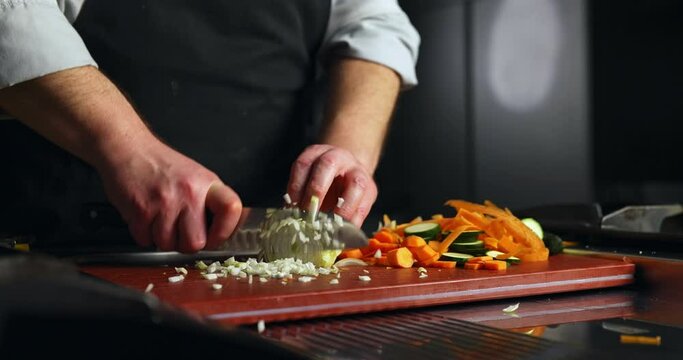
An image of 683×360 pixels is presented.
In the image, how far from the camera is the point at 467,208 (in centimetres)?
129

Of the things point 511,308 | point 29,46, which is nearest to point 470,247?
point 511,308

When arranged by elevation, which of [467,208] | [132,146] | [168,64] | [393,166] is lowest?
[393,166]

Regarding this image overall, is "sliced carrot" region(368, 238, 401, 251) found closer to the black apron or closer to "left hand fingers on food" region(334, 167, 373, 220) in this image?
"left hand fingers on food" region(334, 167, 373, 220)

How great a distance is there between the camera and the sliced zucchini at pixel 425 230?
123 centimetres

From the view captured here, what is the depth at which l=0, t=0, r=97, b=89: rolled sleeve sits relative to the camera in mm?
1274

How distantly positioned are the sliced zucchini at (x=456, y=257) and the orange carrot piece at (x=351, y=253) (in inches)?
5.0

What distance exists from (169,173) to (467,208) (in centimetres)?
44

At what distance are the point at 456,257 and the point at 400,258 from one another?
0.27 ft

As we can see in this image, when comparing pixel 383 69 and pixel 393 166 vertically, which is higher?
pixel 383 69

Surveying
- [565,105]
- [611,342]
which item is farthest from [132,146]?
[565,105]

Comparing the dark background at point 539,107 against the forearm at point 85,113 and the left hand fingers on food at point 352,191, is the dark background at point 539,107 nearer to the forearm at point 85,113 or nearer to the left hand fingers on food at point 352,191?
the left hand fingers on food at point 352,191

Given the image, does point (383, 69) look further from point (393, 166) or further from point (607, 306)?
point (393, 166)

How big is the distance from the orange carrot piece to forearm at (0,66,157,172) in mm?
314

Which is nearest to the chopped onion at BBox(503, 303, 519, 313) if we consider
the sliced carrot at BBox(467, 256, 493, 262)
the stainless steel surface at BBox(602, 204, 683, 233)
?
the sliced carrot at BBox(467, 256, 493, 262)
